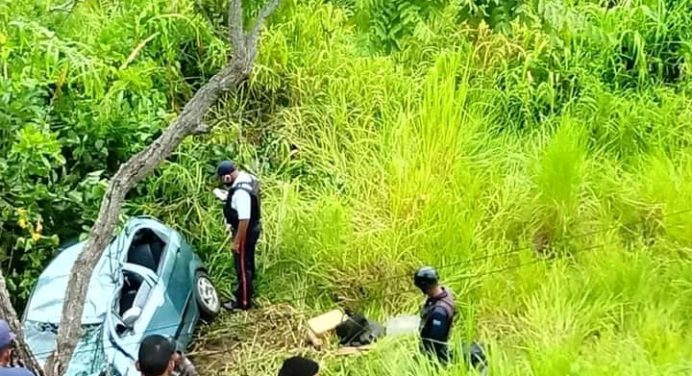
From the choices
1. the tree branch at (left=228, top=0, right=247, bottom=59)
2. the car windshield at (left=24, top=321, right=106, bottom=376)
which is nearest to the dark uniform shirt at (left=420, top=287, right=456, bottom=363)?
the tree branch at (left=228, top=0, right=247, bottom=59)

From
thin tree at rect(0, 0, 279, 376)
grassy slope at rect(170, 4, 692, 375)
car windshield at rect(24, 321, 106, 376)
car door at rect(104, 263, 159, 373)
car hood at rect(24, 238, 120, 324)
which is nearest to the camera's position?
thin tree at rect(0, 0, 279, 376)

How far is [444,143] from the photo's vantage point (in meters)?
8.90

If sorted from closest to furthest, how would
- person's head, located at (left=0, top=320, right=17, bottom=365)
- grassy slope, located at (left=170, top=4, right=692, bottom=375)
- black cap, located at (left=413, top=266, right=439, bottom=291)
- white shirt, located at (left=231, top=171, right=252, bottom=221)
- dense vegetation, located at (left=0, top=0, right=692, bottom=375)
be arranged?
person's head, located at (left=0, top=320, right=17, bottom=365), black cap, located at (left=413, top=266, right=439, bottom=291), grassy slope, located at (left=170, top=4, right=692, bottom=375), dense vegetation, located at (left=0, top=0, right=692, bottom=375), white shirt, located at (left=231, top=171, right=252, bottom=221)

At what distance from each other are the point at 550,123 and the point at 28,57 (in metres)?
4.67

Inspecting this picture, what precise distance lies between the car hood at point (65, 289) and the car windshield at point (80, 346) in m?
0.05

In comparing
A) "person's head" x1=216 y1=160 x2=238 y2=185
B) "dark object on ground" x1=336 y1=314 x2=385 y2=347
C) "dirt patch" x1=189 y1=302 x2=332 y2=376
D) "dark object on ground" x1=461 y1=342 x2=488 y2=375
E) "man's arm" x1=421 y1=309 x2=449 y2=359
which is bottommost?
"dirt patch" x1=189 y1=302 x2=332 y2=376

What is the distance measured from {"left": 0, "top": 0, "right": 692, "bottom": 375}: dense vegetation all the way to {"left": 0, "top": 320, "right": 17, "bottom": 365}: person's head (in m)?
2.37

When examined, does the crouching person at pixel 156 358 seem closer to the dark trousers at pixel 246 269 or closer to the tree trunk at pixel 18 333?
the tree trunk at pixel 18 333

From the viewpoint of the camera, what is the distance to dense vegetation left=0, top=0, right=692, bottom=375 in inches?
290

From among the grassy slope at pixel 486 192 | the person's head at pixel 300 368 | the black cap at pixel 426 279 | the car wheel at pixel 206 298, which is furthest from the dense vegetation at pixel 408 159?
the person's head at pixel 300 368

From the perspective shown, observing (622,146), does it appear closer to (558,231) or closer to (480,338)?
(558,231)

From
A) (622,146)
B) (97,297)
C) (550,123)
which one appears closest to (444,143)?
(550,123)

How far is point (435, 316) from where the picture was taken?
6.17 meters

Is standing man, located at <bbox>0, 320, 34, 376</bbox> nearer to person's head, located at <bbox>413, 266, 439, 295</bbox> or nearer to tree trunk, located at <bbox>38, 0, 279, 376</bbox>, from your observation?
tree trunk, located at <bbox>38, 0, 279, 376</bbox>
